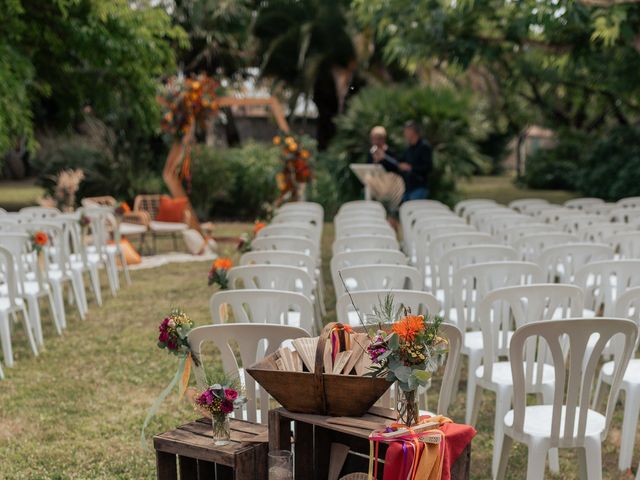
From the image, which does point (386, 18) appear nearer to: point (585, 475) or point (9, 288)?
point (9, 288)

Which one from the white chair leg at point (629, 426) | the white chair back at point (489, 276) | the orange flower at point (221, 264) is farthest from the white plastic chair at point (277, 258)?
the white chair leg at point (629, 426)

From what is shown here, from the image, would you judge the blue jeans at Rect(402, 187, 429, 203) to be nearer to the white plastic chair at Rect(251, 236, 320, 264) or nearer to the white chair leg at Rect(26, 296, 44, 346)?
the white plastic chair at Rect(251, 236, 320, 264)

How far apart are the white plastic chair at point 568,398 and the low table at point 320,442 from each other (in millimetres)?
690

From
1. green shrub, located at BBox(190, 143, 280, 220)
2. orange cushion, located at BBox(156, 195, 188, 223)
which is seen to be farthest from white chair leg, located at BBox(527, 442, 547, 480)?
green shrub, located at BBox(190, 143, 280, 220)

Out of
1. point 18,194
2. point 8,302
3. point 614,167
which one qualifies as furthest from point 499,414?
point 18,194

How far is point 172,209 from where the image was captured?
522 inches

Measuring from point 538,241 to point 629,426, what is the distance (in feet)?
8.35

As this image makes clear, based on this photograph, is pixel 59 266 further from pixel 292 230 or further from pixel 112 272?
pixel 292 230

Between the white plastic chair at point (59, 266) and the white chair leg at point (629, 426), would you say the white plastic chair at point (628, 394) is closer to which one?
the white chair leg at point (629, 426)

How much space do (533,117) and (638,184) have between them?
13028mm

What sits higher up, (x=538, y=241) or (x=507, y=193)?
(x=538, y=241)

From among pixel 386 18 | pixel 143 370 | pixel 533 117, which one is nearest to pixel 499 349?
pixel 143 370

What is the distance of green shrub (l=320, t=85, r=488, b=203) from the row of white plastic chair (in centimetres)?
803

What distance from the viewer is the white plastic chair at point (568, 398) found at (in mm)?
3268
